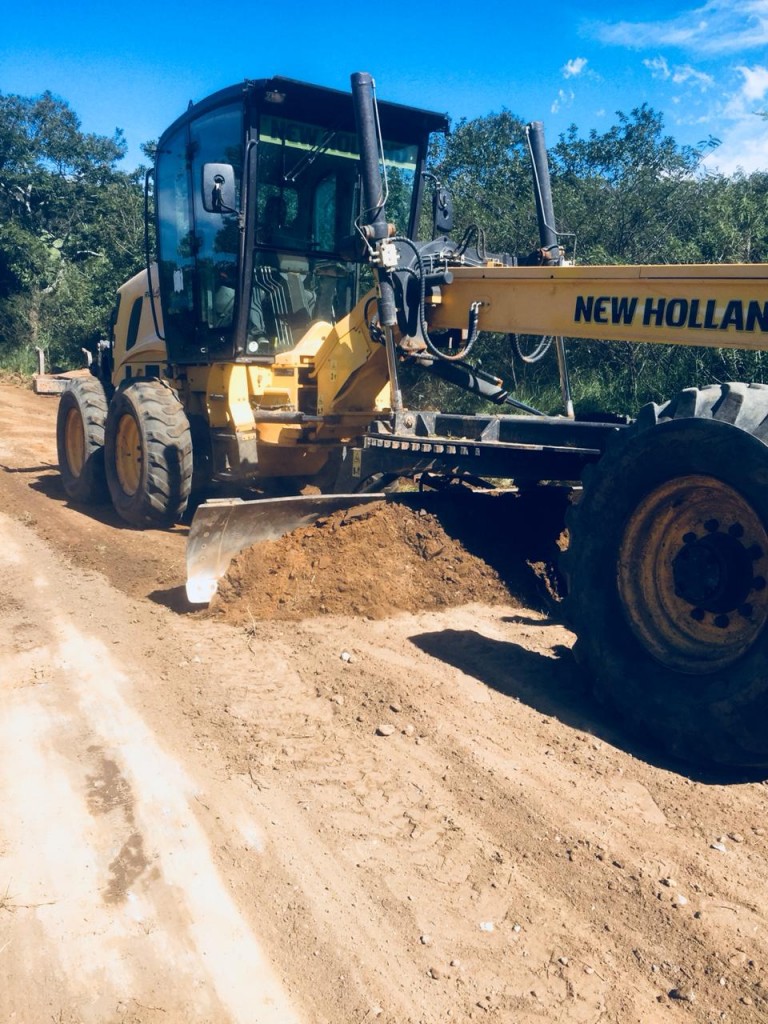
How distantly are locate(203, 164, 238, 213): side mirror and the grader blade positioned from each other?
2401mm

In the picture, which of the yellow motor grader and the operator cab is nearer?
the yellow motor grader

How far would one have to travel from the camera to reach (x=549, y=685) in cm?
495

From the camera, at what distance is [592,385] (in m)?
13.0

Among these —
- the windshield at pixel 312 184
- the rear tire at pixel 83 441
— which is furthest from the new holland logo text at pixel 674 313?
the rear tire at pixel 83 441

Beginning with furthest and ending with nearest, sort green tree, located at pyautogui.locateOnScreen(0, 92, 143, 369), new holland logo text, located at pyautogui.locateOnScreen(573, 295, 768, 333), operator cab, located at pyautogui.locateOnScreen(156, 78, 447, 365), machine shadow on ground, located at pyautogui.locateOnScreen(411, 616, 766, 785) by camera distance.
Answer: green tree, located at pyautogui.locateOnScreen(0, 92, 143, 369) → operator cab, located at pyautogui.locateOnScreen(156, 78, 447, 365) → new holland logo text, located at pyautogui.locateOnScreen(573, 295, 768, 333) → machine shadow on ground, located at pyautogui.locateOnScreen(411, 616, 766, 785)

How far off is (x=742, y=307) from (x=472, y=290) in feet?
7.21

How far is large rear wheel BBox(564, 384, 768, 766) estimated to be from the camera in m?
3.90

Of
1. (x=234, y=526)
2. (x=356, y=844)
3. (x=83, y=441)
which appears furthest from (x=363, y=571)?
(x=83, y=441)

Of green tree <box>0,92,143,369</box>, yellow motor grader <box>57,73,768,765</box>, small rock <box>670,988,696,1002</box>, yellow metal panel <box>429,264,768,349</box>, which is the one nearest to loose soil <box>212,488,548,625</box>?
yellow motor grader <box>57,73,768,765</box>

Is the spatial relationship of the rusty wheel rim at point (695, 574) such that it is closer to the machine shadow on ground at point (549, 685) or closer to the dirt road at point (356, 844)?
the machine shadow on ground at point (549, 685)

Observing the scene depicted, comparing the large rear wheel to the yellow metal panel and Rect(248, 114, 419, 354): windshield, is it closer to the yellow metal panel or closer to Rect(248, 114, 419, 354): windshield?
the yellow metal panel

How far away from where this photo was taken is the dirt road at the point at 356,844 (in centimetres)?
283

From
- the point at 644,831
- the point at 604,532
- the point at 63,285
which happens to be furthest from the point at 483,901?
the point at 63,285

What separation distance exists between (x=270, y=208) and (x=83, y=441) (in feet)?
11.6
